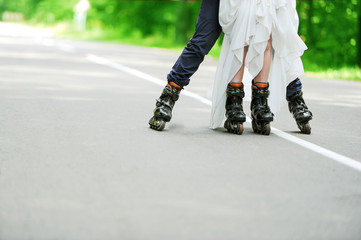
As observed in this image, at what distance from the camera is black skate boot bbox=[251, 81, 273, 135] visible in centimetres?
558

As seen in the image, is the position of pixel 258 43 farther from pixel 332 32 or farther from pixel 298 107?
pixel 332 32

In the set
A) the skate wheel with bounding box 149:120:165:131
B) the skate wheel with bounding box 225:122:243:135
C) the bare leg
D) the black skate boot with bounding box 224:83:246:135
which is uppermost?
the bare leg

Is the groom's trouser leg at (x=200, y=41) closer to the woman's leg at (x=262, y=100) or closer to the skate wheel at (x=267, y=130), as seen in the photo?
the woman's leg at (x=262, y=100)

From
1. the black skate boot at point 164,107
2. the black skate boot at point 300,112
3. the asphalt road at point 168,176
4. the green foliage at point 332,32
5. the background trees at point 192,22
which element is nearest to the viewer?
the asphalt road at point 168,176

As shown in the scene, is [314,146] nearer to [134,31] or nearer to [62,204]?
[62,204]

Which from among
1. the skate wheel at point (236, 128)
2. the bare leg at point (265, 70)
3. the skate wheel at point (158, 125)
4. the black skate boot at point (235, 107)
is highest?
the bare leg at point (265, 70)

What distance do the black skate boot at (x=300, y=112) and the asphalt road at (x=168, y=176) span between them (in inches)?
3.1

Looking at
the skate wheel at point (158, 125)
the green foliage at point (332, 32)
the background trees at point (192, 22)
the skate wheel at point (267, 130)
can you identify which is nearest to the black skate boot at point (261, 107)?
the skate wheel at point (267, 130)

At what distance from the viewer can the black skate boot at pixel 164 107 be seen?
18.5 ft

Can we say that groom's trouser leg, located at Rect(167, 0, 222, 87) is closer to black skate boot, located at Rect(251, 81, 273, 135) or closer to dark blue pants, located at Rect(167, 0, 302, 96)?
dark blue pants, located at Rect(167, 0, 302, 96)

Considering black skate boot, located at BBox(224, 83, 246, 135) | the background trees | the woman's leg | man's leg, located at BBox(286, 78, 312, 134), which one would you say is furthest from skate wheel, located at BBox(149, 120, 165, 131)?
the background trees

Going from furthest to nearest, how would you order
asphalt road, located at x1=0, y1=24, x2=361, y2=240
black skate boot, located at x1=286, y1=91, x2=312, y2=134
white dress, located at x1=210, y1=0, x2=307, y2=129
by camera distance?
black skate boot, located at x1=286, y1=91, x2=312, y2=134
white dress, located at x1=210, y1=0, x2=307, y2=129
asphalt road, located at x1=0, y1=24, x2=361, y2=240

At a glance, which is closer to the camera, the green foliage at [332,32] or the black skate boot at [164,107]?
the black skate boot at [164,107]

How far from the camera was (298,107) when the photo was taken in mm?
5793
